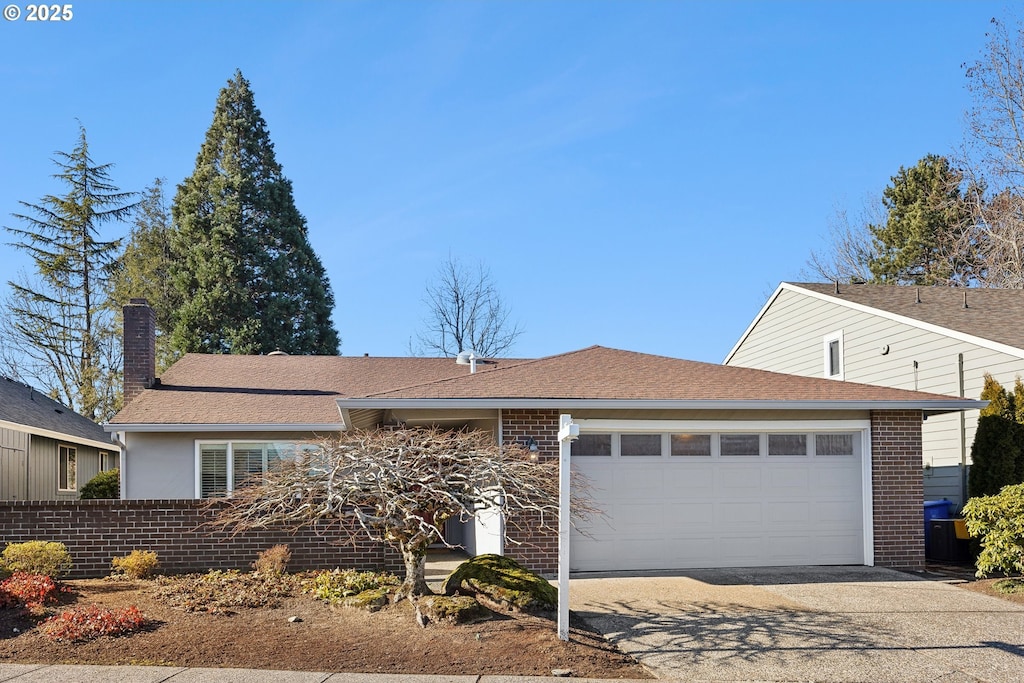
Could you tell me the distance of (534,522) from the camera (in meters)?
12.5

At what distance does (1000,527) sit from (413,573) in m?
7.85

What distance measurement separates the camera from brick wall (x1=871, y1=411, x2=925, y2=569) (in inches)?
542

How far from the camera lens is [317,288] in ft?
115

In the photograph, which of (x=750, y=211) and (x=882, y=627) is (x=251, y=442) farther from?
(x=750, y=211)

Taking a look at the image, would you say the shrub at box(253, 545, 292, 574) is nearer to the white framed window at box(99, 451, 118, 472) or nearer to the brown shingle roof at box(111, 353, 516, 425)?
the brown shingle roof at box(111, 353, 516, 425)

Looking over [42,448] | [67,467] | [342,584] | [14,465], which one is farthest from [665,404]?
[67,467]

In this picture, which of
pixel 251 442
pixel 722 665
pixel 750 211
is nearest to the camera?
pixel 722 665

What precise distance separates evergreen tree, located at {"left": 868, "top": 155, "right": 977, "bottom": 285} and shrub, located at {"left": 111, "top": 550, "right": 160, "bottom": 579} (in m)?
27.9

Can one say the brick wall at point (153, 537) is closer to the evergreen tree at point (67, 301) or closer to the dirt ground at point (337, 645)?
the dirt ground at point (337, 645)

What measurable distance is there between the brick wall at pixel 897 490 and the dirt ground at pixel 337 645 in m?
6.40

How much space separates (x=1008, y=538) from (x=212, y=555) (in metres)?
10.4

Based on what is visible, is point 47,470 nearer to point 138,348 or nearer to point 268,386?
point 138,348

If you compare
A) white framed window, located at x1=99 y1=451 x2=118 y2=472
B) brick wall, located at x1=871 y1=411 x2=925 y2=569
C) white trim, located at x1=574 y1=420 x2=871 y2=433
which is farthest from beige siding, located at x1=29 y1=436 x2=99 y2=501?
brick wall, located at x1=871 y1=411 x2=925 y2=569

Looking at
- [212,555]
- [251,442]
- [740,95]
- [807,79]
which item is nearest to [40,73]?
[251,442]
